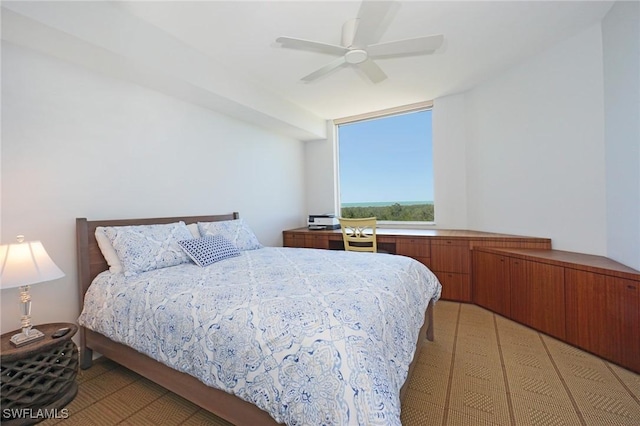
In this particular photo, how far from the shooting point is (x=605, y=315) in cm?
202

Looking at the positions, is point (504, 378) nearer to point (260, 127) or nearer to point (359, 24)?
point (359, 24)

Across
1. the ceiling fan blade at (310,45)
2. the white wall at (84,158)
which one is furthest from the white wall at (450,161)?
the white wall at (84,158)

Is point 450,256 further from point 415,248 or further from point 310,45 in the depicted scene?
point 310,45

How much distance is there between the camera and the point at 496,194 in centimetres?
335

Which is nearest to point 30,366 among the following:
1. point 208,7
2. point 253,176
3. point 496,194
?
point 208,7

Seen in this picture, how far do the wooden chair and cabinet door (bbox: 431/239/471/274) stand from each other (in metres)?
0.72

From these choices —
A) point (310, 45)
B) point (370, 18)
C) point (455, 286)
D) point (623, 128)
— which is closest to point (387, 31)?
point (370, 18)

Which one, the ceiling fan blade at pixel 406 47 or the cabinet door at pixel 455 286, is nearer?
the ceiling fan blade at pixel 406 47

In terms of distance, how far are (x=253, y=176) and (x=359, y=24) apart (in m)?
2.42

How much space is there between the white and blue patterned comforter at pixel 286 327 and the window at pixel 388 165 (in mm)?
2369

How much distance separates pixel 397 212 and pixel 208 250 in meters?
3.06

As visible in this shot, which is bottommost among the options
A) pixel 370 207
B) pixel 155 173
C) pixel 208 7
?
pixel 370 207

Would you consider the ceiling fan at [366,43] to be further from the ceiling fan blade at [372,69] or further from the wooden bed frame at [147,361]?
the wooden bed frame at [147,361]

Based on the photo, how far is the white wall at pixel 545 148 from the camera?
2479 millimetres
